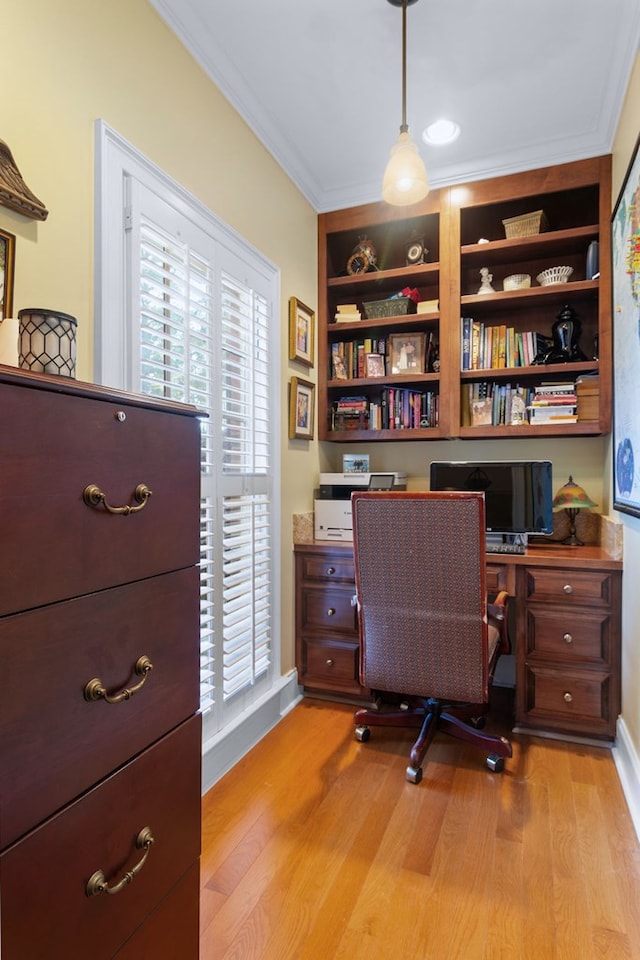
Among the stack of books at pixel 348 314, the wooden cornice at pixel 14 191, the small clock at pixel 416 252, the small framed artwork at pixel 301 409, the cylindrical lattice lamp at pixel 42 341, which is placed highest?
the small clock at pixel 416 252

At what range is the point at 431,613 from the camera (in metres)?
1.88

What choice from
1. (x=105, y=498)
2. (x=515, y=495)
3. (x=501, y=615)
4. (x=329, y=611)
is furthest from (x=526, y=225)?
(x=105, y=498)

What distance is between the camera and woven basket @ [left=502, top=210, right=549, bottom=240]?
259 cm

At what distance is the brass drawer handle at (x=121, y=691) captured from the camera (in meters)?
0.74

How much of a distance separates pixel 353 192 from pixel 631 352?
1778mm

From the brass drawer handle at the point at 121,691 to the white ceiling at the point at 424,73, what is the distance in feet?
6.66

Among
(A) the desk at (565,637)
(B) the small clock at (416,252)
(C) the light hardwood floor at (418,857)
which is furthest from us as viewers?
Answer: (B) the small clock at (416,252)

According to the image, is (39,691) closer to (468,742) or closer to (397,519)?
(397,519)

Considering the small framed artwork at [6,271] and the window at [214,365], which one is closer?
the small framed artwork at [6,271]

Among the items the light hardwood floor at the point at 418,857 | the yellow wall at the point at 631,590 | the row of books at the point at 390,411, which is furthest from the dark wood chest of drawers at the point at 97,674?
the row of books at the point at 390,411

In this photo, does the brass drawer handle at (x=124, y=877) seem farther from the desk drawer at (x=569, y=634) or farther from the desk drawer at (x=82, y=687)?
the desk drawer at (x=569, y=634)

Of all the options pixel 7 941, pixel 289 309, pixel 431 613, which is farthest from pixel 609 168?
pixel 7 941

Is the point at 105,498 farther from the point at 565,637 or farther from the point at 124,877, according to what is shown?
the point at 565,637

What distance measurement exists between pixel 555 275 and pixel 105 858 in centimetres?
289
